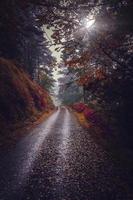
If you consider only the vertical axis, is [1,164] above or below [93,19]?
→ below

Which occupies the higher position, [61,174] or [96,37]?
[96,37]

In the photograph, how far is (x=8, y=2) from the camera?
32.4ft

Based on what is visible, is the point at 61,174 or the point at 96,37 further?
the point at 96,37

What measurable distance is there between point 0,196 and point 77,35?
776 cm

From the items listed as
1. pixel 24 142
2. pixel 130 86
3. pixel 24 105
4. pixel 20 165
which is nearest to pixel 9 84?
pixel 24 105

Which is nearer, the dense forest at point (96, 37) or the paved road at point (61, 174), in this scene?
the paved road at point (61, 174)

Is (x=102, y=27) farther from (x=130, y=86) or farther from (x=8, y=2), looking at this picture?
(x=8, y=2)

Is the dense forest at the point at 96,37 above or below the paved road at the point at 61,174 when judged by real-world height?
above

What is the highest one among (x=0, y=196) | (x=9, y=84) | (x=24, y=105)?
(x=9, y=84)

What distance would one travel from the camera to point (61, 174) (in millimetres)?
9672

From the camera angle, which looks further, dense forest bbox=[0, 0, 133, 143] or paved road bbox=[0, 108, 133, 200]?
dense forest bbox=[0, 0, 133, 143]

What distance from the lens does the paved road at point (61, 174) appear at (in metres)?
7.84

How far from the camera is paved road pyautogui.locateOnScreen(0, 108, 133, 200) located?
784 centimetres

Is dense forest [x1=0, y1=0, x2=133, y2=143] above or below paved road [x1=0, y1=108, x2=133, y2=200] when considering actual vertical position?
above
